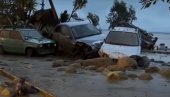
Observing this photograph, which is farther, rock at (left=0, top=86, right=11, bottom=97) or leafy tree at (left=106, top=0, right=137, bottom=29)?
leafy tree at (left=106, top=0, right=137, bottom=29)

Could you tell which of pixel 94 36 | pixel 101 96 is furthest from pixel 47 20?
pixel 101 96

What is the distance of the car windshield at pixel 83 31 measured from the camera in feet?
80.7

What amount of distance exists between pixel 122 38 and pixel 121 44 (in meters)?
0.70

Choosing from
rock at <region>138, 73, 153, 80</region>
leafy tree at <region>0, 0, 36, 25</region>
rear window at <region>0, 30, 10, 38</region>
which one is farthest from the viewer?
leafy tree at <region>0, 0, 36, 25</region>

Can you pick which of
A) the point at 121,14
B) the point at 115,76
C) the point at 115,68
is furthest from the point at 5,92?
the point at 121,14

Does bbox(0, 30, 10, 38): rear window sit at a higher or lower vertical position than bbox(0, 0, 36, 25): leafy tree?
lower

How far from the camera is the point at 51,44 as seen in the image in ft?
86.1

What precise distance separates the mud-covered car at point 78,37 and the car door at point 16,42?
1.79 meters

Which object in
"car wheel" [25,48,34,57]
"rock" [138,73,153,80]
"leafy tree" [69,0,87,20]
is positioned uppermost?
"leafy tree" [69,0,87,20]

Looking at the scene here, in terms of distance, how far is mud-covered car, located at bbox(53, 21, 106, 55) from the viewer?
76.5 feet

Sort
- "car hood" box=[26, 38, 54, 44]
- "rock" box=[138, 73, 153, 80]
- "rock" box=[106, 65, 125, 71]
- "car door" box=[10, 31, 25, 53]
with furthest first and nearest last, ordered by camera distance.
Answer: "car door" box=[10, 31, 25, 53], "car hood" box=[26, 38, 54, 44], "rock" box=[106, 65, 125, 71], "rock" box=[138, 73, 153, 80]

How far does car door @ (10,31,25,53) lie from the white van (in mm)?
5808

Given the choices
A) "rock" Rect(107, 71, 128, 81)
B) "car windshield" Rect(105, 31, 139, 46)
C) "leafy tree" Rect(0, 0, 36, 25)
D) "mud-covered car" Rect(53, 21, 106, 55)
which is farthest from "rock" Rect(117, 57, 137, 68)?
"leafy tree" Rect(0, 0, 36, 25)

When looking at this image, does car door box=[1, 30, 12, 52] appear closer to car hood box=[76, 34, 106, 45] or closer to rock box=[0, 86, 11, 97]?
car hood box=[76, 34, 106, 45]
